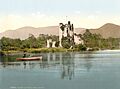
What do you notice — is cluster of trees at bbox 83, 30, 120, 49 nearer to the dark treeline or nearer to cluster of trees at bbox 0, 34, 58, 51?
the dark treeline

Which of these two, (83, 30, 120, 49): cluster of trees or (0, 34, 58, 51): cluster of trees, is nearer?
(0, 34, 58, 51): cluster of trees

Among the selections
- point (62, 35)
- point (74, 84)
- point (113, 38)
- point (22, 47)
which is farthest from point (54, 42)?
point (74, 84)

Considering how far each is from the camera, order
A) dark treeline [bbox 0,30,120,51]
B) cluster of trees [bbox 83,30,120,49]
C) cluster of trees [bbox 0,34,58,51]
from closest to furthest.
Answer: cluster of trees [bbox 0,34,58,51] → dark treeline [bbox 0,30,120,51] → cluster of trees [bbox 83,30,120,49]

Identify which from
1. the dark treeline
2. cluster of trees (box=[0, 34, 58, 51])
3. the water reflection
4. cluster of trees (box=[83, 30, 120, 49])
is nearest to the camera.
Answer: the water reflection

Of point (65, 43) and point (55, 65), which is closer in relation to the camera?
point (65, 43)

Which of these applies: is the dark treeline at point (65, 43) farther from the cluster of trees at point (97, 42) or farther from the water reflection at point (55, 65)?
the water reflection at point (55, 65)

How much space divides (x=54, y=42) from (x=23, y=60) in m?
1.17

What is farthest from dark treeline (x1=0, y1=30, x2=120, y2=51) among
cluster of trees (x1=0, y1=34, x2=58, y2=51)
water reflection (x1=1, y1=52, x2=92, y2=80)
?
water reflection (x1=1, y1=52, x2=92, y2=80)

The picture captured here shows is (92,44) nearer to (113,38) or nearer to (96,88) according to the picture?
(113,38)

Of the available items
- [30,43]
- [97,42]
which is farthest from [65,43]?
[97,42]

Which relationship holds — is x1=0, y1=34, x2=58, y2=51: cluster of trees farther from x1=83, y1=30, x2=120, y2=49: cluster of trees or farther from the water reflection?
x1=83, y1=30, x2=120, y2=49: cluster of trees

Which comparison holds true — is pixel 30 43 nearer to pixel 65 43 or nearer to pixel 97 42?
pixel 65 43

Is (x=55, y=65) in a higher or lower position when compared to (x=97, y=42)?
lower

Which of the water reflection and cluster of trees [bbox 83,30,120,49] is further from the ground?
cluster of trees [bbox 83,30,120,49]
